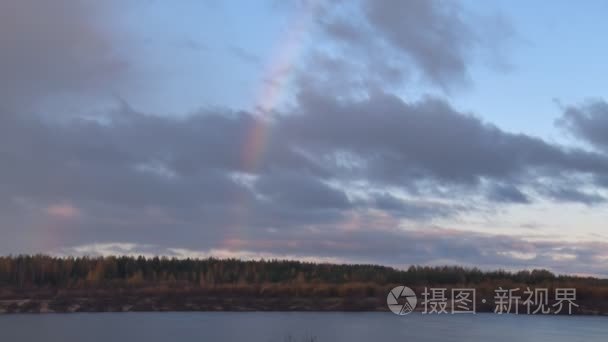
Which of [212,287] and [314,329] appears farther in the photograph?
[212,287]

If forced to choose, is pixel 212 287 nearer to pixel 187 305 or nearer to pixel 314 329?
pixel 187 305

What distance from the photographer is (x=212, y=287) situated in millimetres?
73062

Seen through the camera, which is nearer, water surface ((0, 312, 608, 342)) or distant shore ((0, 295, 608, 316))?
water surface ((0, 312, 608, 342))

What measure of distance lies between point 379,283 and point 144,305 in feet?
74.7

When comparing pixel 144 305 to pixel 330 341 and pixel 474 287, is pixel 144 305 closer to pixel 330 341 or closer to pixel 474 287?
pixel 474 287

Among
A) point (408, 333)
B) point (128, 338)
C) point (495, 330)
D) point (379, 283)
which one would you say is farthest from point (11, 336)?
point (379, 283)

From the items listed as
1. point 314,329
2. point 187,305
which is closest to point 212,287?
point 187,305

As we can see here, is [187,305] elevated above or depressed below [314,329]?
below

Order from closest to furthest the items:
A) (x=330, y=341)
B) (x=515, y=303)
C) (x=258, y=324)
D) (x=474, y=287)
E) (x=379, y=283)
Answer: (x=330, y=341) < (x=258, y=324) < (x=515, y=303) < (x=474, y=287) < (x=379, y=283)

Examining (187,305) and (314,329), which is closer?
(314,329)

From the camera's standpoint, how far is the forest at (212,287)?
6675 cm

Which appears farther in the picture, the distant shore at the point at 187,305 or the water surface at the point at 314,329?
the distant shore at the point at 187,305

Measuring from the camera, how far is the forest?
6675cm

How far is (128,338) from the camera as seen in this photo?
124 feet
